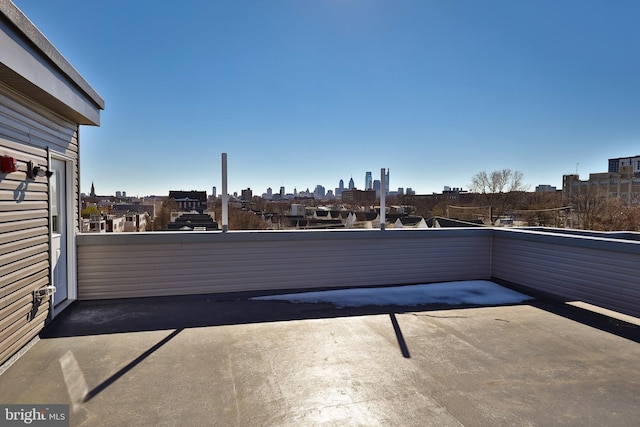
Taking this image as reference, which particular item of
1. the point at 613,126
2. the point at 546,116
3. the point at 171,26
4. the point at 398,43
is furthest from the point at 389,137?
the point at 613,126

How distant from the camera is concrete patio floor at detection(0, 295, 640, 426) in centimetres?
210

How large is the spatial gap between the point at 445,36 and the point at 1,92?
7754mm

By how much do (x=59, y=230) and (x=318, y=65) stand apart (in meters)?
6.71

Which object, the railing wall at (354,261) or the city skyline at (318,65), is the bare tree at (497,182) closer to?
the city skyline at (318,65)

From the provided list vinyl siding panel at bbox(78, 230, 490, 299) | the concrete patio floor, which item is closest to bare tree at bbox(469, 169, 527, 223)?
vinyl siding panel at bbox(78, 230, 490, 299)

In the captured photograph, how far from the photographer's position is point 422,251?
555 centimetres

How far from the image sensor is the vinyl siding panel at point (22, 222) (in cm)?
277

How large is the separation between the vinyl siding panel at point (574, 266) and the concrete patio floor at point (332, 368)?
0.39 metres

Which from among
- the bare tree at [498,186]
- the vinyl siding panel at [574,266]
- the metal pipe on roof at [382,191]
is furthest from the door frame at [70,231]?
the bare tree at [498,186]

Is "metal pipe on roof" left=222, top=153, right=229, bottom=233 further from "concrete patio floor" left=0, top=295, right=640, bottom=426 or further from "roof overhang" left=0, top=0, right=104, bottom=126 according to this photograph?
"roof overhang" left=0, top=0, right=104, bottom=126

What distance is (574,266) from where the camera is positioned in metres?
4.61

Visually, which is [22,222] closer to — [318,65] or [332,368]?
[332,368]

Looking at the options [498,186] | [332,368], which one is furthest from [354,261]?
[498,186]

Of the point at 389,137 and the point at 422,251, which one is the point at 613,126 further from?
the point at 422,251
